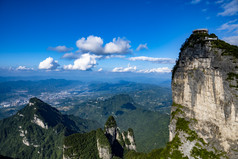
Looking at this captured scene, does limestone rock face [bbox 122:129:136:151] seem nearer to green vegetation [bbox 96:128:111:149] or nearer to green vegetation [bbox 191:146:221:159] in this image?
green vegetation [bbox 96:128:111:149]

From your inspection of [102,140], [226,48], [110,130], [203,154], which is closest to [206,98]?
[226,48]

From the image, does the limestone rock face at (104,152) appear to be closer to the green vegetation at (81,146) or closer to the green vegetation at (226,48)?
the green vegetation at (81,146)

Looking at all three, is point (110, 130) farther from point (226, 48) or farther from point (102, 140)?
point (226, 48)

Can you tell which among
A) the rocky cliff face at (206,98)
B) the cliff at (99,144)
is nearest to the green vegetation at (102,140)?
the cliff at (99,144)

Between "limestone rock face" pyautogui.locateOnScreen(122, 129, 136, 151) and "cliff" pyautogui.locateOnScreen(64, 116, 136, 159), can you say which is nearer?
"cliff" pyautogui.locateOnScreen(64, 116, 136, 159)

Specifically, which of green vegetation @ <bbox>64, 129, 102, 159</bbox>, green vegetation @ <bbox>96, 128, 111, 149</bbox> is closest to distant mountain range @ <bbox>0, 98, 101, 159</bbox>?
green vegetation @ <bbox>64, 129, 102, 159</bbox>
